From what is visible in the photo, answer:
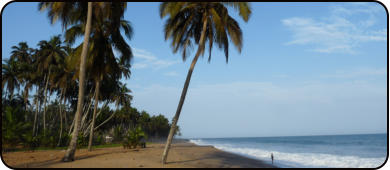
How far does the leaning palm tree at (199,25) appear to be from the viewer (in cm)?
1180

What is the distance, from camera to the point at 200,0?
11.8 metres

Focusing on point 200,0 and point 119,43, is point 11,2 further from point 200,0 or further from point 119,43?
point 119,43

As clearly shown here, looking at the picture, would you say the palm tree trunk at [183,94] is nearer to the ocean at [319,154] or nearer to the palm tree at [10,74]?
the ocean at [319,154]

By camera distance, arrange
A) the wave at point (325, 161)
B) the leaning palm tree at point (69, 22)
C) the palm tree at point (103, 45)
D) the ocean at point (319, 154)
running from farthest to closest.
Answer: the ocean at point (319, 154) → the wave at point (325, 161) → the palm tree at point (103, 45) → the leaning palm tree at point (69, 22)

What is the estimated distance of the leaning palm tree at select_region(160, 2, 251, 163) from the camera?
38.7ft

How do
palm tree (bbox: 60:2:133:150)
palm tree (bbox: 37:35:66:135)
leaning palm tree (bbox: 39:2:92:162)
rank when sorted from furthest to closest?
palm tree (bbox: 37:35:66:135), palm tree (bbox: 60:2:133:150), leaning palm tree (bbox: 39:2:92:162)

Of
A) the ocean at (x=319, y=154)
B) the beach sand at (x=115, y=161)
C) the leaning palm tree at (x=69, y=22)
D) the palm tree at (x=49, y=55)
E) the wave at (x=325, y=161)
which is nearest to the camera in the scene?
the beach sand at (x=115, y=161)

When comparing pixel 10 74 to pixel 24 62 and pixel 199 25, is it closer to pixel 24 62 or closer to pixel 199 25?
pixel 24 62

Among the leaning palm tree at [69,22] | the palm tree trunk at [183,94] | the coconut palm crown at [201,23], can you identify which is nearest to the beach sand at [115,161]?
the leaning palm tree at [69,22]

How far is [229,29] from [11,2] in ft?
27.4

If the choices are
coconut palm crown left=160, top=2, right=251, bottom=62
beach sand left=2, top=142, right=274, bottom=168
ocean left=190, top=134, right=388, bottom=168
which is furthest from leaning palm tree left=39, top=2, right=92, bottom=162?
ocean left=190, top=134, right=388, bottom=168

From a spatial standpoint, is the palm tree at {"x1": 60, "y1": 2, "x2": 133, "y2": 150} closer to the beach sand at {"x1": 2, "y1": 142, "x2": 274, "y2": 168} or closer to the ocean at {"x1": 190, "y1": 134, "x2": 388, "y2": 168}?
the beach sand at {"x1": 2, "y1": 142, "x2": 274, "y2": 168}

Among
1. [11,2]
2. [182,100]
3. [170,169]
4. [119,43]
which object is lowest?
[170,169]

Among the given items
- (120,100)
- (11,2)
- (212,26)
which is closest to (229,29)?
(212,26)
